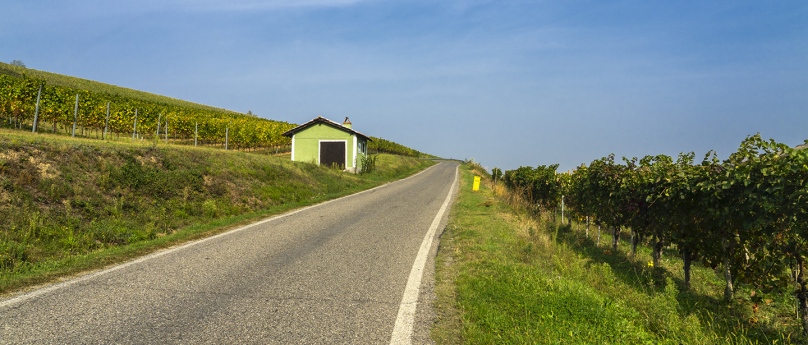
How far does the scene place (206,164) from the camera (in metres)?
13.6

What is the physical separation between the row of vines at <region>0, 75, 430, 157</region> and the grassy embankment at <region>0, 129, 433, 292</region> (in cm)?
1146

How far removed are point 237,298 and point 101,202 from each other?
6895 mm

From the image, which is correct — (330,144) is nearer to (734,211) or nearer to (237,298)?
(237,298)

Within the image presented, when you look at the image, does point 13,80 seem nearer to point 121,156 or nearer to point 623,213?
point 121,156

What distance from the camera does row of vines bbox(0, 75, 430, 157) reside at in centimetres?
2433

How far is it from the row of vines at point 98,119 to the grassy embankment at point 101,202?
37.6 ft

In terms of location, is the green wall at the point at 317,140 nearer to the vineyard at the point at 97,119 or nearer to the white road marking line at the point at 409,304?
the vineyard at the point at 97,119

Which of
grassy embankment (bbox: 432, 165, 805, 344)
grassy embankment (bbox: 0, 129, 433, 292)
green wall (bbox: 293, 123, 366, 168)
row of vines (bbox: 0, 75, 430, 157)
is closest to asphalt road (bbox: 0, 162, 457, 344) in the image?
grassy embankment (bbox: 432, 165, 805, 344)

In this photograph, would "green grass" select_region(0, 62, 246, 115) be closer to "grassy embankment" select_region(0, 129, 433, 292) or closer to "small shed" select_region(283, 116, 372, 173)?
"small shed" select_region(283, 116, 372, 173)

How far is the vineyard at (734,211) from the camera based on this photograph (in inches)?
169

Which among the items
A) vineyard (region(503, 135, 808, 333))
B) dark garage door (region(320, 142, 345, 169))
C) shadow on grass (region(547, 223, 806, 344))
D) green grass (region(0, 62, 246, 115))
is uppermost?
green grass (region(0, 62, 246, 115))

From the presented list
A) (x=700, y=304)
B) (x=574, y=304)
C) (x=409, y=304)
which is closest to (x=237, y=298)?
(x=409, y=304)

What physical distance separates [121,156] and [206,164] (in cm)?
302

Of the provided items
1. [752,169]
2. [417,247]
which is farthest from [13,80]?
[752,169]
